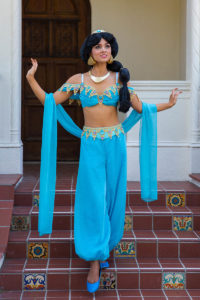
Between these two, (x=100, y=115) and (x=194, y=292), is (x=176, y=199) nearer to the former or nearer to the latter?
(x=194, y=292)

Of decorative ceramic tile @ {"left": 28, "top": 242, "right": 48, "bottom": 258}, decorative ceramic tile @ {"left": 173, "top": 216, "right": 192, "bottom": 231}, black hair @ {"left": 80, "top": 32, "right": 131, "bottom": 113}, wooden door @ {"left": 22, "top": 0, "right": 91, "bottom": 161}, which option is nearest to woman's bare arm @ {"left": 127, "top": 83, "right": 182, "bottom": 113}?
black hair @ {"left": 80, "top": 32, "right": 131, "bottom": 113}

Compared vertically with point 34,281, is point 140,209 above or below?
above

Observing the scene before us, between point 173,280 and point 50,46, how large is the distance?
4.20 meters

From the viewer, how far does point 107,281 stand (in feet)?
10.8

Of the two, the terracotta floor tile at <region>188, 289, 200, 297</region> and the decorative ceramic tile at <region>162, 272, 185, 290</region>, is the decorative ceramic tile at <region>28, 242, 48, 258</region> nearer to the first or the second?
the decorative ceramic tile at <region>162, 272, 185, 290</region>

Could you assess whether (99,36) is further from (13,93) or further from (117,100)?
(13,93)

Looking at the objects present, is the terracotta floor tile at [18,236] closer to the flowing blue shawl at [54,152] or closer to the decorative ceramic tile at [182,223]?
the flowing blue shawl at [54,152]

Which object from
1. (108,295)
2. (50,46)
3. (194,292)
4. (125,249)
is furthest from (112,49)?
(50,46)

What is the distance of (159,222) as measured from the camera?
389 cm

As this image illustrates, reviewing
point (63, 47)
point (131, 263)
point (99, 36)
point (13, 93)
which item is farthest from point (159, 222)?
point (63, 47)

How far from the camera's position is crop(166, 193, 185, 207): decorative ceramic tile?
165 inches

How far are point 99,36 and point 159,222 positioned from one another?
75.6 inches

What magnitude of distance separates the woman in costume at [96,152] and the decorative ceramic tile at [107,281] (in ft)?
0.40

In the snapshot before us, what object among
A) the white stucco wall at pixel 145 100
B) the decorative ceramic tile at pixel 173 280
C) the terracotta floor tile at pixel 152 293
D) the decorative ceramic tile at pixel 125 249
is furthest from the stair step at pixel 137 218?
the white stucco wall at pixel 145 100
